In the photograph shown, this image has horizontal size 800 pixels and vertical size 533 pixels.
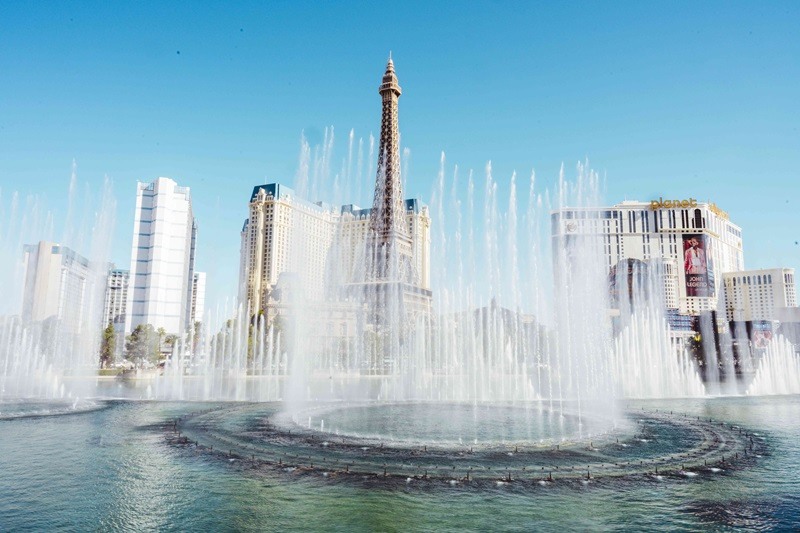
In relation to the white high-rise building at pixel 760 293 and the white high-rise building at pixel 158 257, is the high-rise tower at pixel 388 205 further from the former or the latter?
the white high-rise building at pixel 760 293

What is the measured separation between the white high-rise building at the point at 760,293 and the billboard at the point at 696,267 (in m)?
30.7

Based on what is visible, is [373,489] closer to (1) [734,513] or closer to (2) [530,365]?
(1) [734,513]

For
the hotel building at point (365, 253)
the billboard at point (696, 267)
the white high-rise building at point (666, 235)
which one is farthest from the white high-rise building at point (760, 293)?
the hotel building at point (365, 253)

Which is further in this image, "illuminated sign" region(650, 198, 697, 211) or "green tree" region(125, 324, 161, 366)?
"illuminated sign" region(650, 198, 697, 211)

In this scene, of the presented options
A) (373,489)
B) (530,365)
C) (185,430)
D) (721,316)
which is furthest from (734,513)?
(721,316)

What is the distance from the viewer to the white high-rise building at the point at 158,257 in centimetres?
10044

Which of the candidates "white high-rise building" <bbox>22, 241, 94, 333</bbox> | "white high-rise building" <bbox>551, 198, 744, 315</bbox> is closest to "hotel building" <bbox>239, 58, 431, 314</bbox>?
"white high-rise building" <bbox>22, 241, 94, 333</bbox>

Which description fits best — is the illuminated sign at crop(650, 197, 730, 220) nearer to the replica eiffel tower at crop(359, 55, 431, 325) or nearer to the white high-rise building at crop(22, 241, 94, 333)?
the replica eiffel tower at crop(359, 55, 431, 325)

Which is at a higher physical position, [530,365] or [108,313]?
[108,313]

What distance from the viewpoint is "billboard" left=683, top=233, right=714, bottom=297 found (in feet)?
442

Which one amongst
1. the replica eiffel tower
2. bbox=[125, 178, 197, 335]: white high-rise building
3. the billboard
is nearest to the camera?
bbox=[125, 178, 197, 335]: white high-rise building

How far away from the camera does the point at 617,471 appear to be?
1688cm

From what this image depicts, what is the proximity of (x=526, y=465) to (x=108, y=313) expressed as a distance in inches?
7523

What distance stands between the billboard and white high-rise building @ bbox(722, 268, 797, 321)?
101 feet
